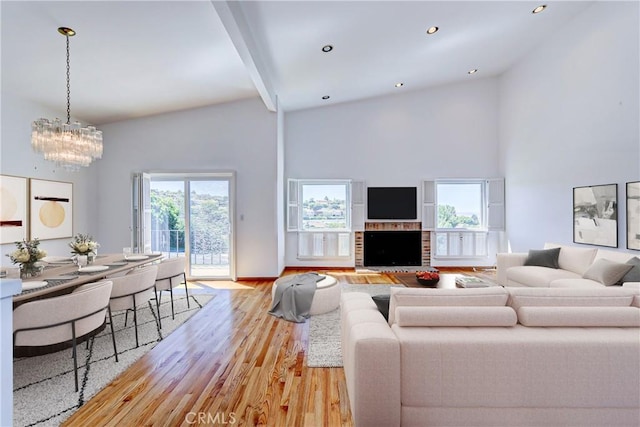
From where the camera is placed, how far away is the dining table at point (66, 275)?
237 cm

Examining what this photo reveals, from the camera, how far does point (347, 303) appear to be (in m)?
2.40

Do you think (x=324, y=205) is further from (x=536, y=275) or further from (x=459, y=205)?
(x=536, y=275)

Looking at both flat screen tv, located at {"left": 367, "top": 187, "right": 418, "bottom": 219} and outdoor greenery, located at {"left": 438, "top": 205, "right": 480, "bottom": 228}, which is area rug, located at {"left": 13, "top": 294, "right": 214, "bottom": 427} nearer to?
flat screen tv, located at {"left": 367, "top": 187, "right": 418, "bottom": 219}

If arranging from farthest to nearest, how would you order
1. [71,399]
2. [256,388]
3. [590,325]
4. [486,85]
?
[486,85]
[256,388]
[71,399]
[590,325]

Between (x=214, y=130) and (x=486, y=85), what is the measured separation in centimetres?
611

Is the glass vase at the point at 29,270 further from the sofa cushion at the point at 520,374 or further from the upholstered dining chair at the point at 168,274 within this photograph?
the sofa cushion at the point at 520,374

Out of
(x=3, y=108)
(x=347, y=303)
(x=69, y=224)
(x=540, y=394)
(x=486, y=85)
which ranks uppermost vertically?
(x=486, y=85)

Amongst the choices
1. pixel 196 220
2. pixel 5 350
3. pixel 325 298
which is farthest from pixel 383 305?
pixel 196 220

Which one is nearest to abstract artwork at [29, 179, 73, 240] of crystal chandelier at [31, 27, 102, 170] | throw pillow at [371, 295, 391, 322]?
crystal chandelier at [31, 27, 102, 170]

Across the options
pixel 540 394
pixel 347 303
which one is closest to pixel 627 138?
pixel 540 394

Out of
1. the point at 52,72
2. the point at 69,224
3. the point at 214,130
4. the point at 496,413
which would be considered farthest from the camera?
the point at 214,130

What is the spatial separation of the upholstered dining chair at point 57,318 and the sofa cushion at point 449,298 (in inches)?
92.6

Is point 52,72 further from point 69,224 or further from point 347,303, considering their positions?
point 347,303

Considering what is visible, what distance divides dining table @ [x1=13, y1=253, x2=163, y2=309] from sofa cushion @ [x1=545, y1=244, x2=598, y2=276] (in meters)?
5.82
